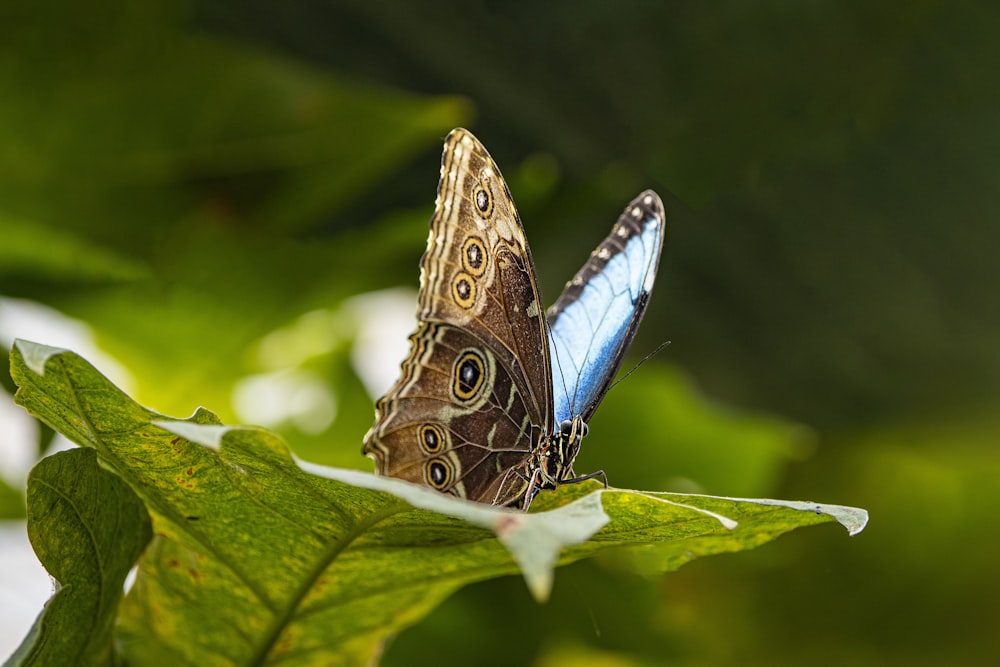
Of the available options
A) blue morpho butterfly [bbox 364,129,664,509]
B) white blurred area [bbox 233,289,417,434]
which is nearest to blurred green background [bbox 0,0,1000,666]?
white blurred area [bbox 233,289,417,434]

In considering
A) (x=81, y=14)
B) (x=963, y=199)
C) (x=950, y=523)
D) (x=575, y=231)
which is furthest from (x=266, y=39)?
(x=950, y=523)

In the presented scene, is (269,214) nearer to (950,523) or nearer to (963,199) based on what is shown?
(963,199)

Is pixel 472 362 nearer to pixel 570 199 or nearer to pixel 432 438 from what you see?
pixel 432 438

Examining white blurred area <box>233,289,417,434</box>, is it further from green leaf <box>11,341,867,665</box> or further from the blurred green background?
green leaf <box>11,341,867,665</box>

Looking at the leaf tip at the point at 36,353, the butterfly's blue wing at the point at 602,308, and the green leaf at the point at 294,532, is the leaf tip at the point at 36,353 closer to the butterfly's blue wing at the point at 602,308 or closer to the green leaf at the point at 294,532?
the green leaf at the point at 294,532

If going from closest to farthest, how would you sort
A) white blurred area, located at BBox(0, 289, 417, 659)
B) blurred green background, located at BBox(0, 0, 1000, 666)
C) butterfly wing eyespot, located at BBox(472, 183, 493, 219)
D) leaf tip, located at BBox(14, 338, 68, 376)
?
leaf tip, located at BBox(14, 338, 68, 376) < butterfly wing eyespot, located at BBox(472, 183, 493, 219) < blurred green background, located at BBox(0, 0, 1000, 666) < white blurred area, located at BBox(0, 289, 417, 659)

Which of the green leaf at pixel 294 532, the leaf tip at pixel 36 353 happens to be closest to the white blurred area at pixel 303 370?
the green leaf at pixel 294 532

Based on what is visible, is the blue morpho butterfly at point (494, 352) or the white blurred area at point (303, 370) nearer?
the blue morpho butterfly at point (494, 352)
